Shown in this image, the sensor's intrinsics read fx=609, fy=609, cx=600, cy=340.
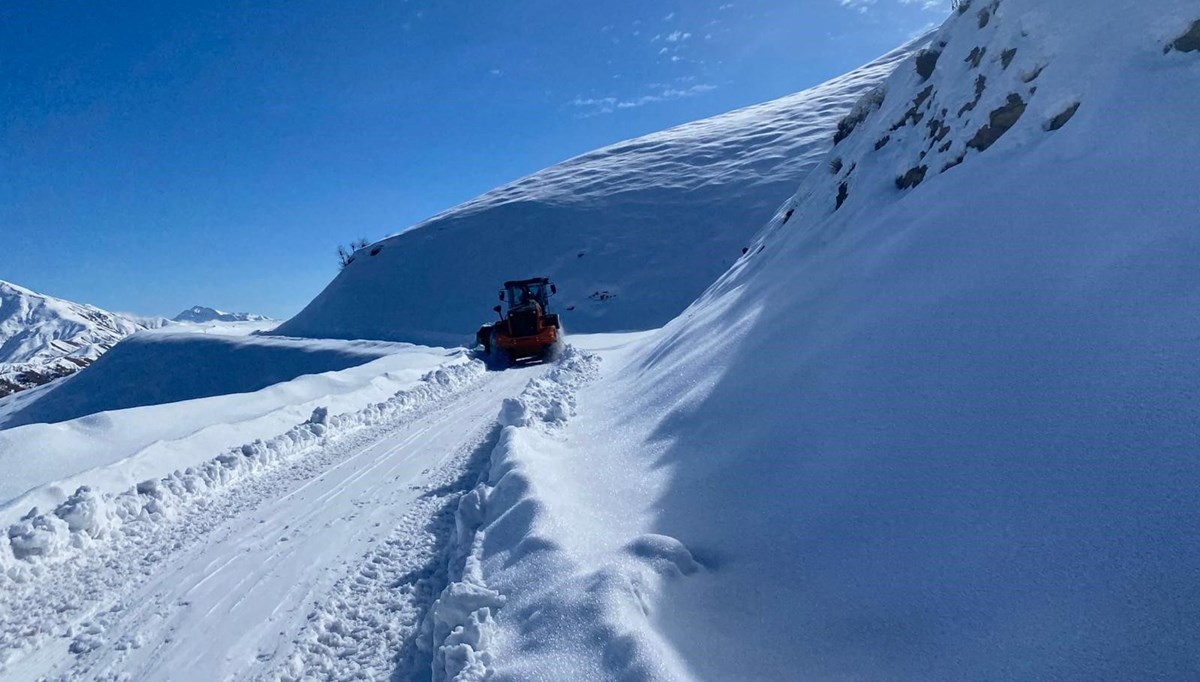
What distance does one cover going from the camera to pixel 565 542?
164 inches

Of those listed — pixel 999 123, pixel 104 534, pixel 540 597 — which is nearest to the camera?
pixel 540 597

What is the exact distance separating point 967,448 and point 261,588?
4.76m

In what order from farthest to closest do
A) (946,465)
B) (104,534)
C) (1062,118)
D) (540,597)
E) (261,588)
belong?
(1062,118) < (104,534) < (261,588) < (540,597) < (946,465)

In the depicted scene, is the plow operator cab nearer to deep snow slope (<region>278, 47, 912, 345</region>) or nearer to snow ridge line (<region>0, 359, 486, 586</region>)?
snow ridge line (<region>0, 359, 486, 586</region>)

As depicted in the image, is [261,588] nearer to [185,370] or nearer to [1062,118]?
[1062,118]

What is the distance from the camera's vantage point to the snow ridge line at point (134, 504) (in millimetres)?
Result: 4879

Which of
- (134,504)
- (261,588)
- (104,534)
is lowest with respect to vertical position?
(261,588)

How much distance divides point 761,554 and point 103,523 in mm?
5725

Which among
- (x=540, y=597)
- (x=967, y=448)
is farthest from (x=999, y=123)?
(x=540, y=597)

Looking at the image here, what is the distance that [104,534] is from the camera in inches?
212

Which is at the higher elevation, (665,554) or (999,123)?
(999,123)

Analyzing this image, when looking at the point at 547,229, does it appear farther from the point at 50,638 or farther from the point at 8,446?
the point at 50,638

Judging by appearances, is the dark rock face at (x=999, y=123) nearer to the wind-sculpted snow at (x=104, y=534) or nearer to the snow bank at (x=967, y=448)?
the snow bank at (x=967, y=448)

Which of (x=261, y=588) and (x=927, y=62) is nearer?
(x=261, y=588)
